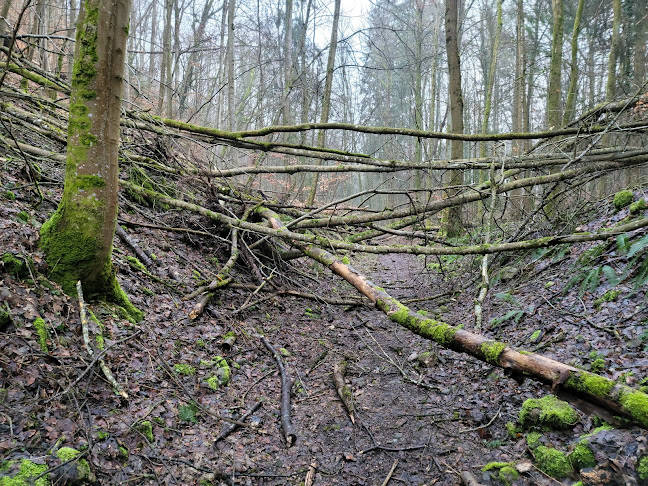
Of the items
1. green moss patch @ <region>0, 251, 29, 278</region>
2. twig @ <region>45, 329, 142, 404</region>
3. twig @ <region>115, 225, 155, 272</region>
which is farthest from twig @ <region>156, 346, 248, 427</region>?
twig @ <region>115, 225, 155, 272</region>

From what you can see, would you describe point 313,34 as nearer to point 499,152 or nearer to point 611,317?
point 499,152

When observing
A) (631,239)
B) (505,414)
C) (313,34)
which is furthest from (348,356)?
(313,34)

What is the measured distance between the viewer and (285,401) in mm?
3943

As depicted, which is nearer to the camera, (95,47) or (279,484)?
(279,484)

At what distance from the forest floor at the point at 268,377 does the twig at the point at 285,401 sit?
76 millimetres

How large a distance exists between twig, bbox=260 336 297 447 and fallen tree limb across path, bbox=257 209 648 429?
140 centimetres

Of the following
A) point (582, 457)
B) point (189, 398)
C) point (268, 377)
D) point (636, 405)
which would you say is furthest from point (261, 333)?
point (636, 405)

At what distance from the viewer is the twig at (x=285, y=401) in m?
3.48

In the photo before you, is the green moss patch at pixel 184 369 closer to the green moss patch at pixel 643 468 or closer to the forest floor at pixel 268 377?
the forest floor at pixel 268 377

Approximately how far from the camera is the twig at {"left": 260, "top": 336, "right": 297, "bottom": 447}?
3.48 metres

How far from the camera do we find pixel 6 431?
2.28m

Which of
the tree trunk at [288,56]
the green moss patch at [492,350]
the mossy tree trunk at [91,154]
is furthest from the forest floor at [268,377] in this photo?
the tree trunk at [288,56]

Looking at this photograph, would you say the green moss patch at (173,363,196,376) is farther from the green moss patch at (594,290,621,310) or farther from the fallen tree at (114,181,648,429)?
the green moss patch at (594,290,621,310)

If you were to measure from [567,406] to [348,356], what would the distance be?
2.65 m
